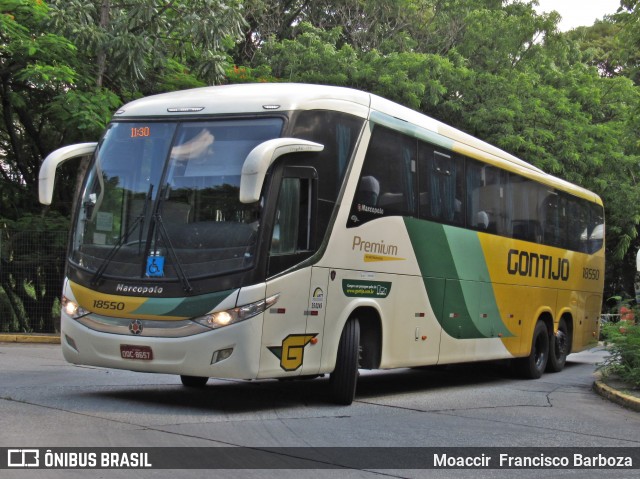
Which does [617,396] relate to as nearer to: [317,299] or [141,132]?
[317,299]

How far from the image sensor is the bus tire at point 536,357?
52.4 feet

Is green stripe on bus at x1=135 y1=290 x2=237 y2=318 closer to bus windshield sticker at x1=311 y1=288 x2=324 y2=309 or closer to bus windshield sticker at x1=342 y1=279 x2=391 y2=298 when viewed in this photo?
bus windshield sticker at x1=311 y1=288 x2=324 y2=309

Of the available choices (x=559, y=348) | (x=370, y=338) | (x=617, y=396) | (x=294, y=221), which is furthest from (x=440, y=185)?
(x=559, y=348)

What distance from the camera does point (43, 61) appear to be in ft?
64.1

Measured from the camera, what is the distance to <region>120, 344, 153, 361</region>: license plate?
890 cm

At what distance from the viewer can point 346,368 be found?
10047 mm

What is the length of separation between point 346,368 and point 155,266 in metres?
2.50

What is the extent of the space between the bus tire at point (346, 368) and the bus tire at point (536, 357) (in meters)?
6.63

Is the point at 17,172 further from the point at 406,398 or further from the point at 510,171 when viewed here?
the point at 406,398

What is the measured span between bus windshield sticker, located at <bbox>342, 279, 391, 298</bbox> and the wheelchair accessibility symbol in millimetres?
2138

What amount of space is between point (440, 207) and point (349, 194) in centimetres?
261

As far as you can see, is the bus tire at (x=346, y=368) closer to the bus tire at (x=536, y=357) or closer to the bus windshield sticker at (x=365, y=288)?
the bus windshield sticker at (x=365, y=288)

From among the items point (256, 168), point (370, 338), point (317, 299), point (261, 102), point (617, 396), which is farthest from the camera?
point (617, 396)

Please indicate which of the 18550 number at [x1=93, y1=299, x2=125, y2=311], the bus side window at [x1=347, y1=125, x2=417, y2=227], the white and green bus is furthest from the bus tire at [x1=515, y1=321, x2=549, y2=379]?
the 18550 number at [x1=93, y1=299, x2=125, y2=311]
